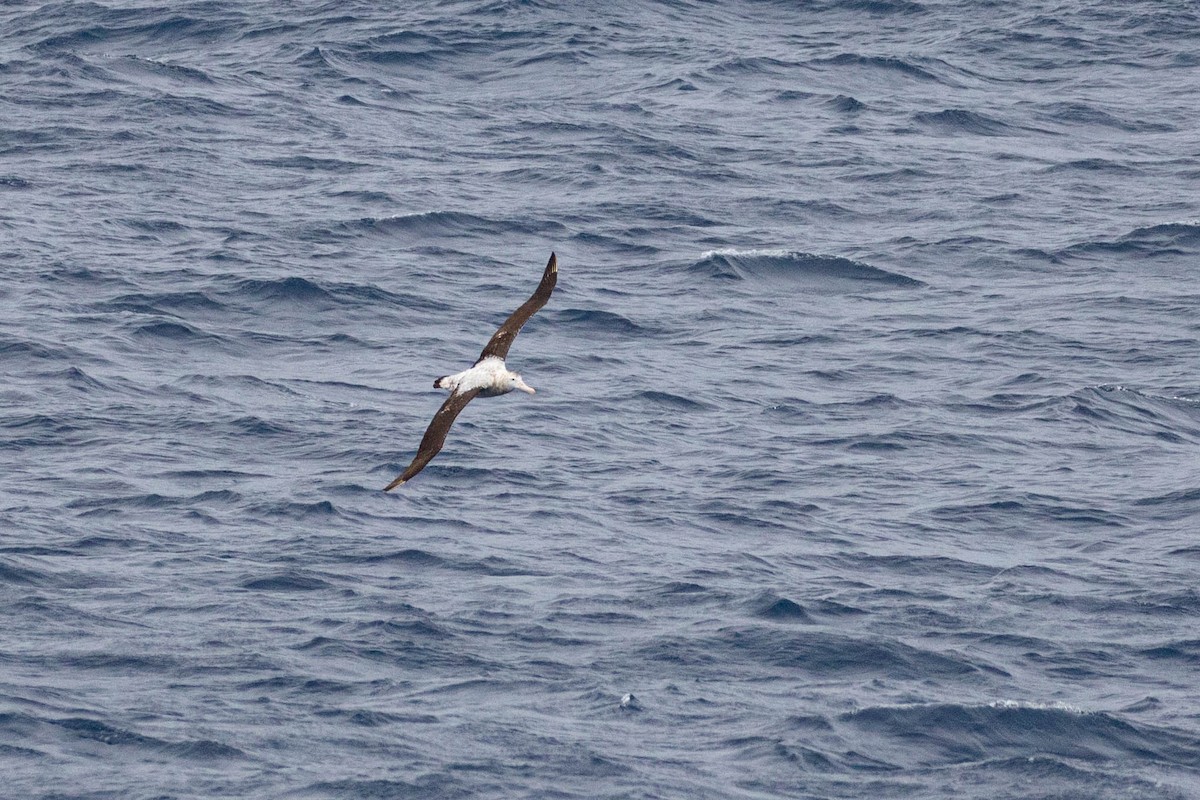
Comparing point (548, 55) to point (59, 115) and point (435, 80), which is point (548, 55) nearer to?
point (435, 80)

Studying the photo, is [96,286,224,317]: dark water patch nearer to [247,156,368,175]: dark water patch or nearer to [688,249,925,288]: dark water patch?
[247,156,368,175]: dark water patch

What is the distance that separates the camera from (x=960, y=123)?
5544 centimetres

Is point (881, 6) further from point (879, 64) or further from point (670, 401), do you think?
point (670, 401)

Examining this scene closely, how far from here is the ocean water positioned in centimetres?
2956

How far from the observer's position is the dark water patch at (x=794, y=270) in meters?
44.5

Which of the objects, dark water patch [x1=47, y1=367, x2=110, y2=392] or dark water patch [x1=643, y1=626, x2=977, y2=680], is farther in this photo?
dark water patch [x1=47, y1=367, x2=110, y2=392]

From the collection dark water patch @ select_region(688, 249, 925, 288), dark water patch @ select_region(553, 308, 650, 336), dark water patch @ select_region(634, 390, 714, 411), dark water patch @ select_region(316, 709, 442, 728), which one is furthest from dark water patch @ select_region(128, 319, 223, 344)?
dark water patch @ select_region(316, 709, 442, 728)

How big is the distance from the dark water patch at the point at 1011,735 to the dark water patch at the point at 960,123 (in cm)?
2731

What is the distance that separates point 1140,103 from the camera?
57.3 m

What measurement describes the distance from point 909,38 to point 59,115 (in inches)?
930

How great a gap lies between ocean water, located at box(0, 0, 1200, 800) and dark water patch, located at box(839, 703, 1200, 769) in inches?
2.6

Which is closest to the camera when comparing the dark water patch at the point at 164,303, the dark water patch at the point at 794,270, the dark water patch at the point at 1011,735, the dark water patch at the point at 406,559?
the dark water patch at the point at 1011,735

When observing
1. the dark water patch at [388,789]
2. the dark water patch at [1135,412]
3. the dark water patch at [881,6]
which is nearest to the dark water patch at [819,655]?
the dark water patch at [388,789]

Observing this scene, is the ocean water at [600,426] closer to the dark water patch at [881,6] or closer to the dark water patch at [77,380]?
the dark water patch at [77,380]
